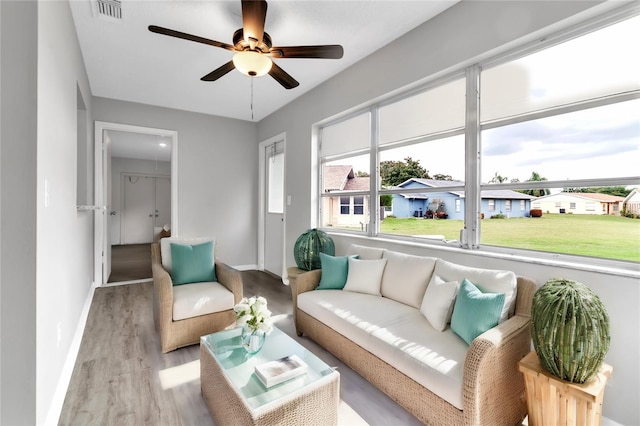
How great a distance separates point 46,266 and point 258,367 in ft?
4.11

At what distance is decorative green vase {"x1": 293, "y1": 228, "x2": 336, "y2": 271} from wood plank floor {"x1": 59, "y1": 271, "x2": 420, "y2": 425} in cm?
67

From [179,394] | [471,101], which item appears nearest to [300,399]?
[179,394]

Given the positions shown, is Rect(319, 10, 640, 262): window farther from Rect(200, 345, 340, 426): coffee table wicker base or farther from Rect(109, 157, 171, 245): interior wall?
Rect(109, 157, 171, 245): interior wall

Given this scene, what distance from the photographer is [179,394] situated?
194 cm

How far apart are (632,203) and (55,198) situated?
3.38 metres

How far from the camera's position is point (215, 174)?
5.22 metres

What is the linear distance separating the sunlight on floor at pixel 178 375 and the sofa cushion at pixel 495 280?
197cm

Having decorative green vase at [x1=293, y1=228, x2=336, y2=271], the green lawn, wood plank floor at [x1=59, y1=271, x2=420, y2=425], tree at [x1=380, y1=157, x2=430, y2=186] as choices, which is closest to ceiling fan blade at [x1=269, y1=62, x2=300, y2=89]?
tree at [x1=380, y1=157, x2=430, y2=186]

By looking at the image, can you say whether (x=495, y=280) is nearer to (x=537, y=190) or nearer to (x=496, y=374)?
(x=496, y=374)

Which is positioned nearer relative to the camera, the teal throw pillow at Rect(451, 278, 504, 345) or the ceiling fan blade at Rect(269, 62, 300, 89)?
the teal throw pillow at Rect(451, 278, 504, 345)

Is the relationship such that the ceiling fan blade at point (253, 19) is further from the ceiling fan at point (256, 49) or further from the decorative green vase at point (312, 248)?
the decorative green vase at point (312, 248)

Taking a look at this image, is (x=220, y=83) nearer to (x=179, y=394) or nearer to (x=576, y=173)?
(x=179, y=394)

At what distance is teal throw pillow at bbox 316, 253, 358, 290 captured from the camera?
2785mm

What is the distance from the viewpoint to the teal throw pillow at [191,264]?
2.87 meters
